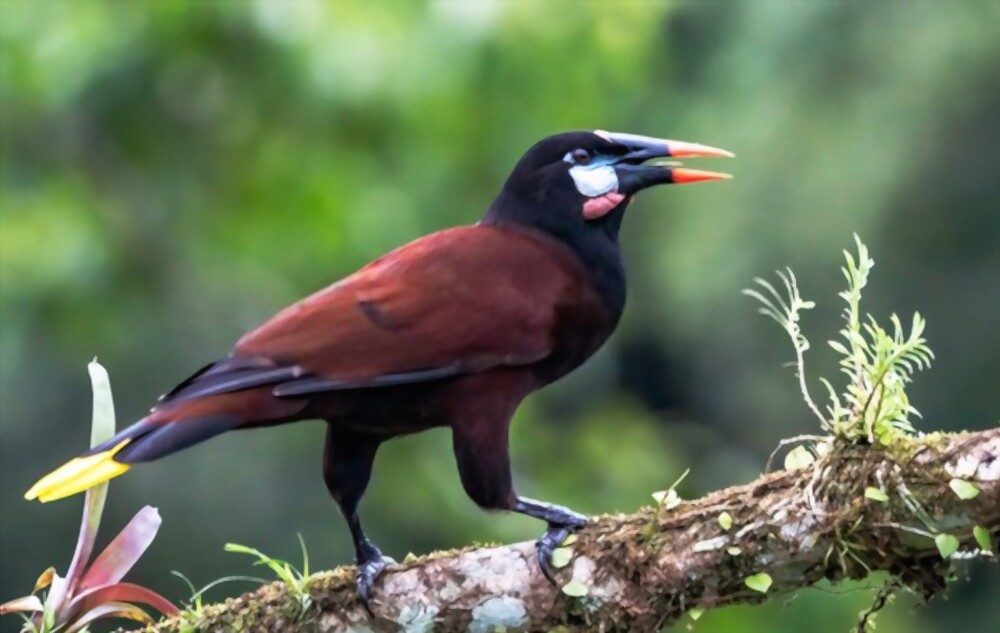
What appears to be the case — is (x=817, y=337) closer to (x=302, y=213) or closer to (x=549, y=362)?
(x=302, y=213)

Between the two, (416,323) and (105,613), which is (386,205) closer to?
(416,323)

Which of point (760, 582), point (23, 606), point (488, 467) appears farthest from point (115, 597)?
point (760, 582)

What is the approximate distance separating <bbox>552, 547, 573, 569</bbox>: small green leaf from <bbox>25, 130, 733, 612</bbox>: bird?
1 centimetres

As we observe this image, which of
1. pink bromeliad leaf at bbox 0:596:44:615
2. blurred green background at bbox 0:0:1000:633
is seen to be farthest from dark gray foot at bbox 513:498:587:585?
blurred green background at bbox 0:0:1000:633

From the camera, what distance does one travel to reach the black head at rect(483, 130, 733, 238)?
310 cm

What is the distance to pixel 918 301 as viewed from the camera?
7.68m

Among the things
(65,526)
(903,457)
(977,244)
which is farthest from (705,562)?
(977,244)

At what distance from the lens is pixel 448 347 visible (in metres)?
2.85

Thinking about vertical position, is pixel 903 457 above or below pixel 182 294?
above

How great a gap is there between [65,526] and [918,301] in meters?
3.77

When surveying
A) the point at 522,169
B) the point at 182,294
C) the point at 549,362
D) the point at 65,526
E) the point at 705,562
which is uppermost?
the point at 522,169

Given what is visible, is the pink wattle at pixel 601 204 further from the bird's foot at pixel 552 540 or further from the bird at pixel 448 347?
the bird's foot at pixel 552 540

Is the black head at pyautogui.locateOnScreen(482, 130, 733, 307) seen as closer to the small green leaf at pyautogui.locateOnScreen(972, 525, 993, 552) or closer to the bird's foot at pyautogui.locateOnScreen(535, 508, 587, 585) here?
the bird's foot at pyautogui.locateOnScreen(535, 508, 587, 585)

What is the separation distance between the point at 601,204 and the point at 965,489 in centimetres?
100
